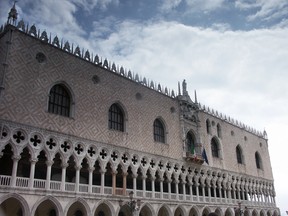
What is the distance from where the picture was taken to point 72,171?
1759cm

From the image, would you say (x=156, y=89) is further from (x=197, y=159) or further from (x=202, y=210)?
(x=202, y=210)

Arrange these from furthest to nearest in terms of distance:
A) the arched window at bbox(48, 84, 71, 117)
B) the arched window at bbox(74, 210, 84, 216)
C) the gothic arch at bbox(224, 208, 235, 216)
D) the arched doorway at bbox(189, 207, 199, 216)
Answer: the gothic arch at bbox(224, 208, 235, 216) < the arched doorway at bbox(189, 207, 199, 216) < the arched window at bbox(74, 210, 84, 216) < the arched window at bbox(48, 84, 71, 117)

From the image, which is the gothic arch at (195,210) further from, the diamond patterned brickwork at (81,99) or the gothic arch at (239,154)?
the gothic arch at (239,154)

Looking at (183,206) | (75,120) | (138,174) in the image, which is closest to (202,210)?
(183,206)

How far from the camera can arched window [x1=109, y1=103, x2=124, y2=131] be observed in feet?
63.4

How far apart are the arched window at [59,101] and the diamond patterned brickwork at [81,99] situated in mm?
408

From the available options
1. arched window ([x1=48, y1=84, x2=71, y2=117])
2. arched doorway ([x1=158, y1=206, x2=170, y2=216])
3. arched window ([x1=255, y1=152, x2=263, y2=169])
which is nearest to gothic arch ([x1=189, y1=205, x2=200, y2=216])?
arched doorway ([x1=158, y1=206, x2=170, y2=216])

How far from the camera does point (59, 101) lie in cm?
1711

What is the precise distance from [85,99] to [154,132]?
593 centimetres

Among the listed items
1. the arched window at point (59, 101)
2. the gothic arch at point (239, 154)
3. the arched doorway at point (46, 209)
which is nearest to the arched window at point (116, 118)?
the arched window at point (59, 101)

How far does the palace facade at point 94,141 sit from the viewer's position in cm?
1488

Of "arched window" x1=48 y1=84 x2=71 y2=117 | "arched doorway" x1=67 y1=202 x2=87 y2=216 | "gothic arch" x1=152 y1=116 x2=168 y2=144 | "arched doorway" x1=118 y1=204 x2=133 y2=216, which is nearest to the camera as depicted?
"arched window" x1=48 y1=84 x2=71 y2=117

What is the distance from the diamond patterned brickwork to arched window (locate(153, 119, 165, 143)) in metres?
0.37

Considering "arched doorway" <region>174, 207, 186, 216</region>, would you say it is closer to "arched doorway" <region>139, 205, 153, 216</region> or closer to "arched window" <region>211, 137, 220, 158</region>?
"arched doorway" <region>139, 205, 153, 216</region>
